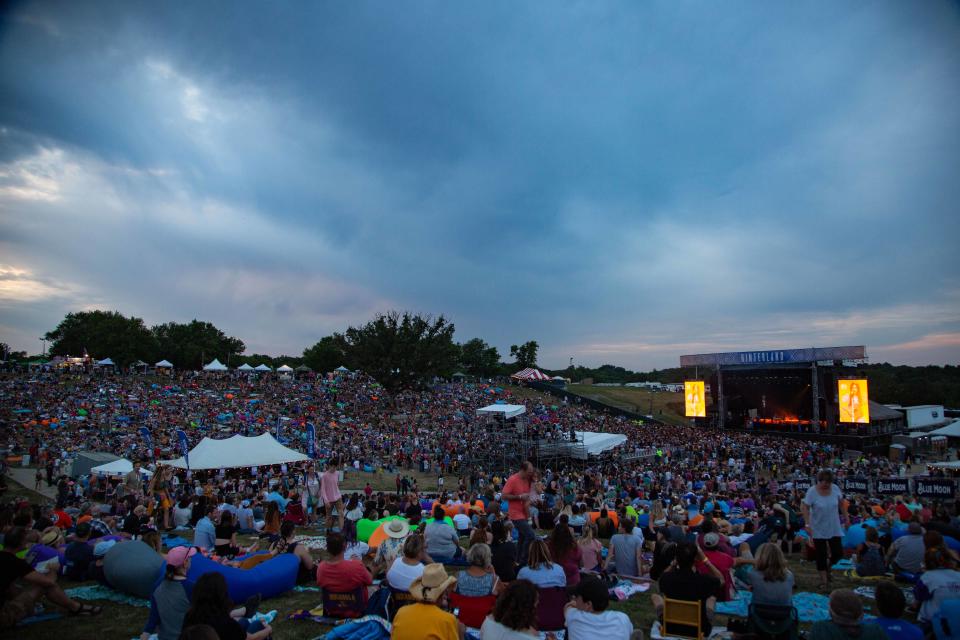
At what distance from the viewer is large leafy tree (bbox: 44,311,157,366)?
223 feet

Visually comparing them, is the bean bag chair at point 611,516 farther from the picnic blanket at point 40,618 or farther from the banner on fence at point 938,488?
the banner on fence at point 938,488

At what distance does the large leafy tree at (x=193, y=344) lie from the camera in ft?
247

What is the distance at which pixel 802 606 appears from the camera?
236 inches

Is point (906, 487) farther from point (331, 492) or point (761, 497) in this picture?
point (331, 492)

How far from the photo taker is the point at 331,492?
11148 mm

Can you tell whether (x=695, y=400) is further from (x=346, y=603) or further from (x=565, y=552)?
(x=346, y=603)

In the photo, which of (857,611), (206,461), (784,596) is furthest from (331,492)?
(857,611)

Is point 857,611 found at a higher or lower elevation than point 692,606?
higher

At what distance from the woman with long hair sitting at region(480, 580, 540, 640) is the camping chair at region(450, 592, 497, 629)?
4.90 feet

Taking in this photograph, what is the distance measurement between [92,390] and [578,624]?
4519cm

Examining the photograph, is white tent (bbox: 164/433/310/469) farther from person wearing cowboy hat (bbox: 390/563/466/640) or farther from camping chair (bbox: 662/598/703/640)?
camping chair (bbox: 662/598/703/640)

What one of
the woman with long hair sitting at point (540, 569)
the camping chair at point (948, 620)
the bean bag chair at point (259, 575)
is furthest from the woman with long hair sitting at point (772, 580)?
the bean bag chair at point (259, 575)

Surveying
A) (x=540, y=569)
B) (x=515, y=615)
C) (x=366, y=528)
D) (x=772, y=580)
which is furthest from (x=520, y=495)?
(x=515, y=615)

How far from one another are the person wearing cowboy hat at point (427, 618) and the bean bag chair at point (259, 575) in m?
2.82
